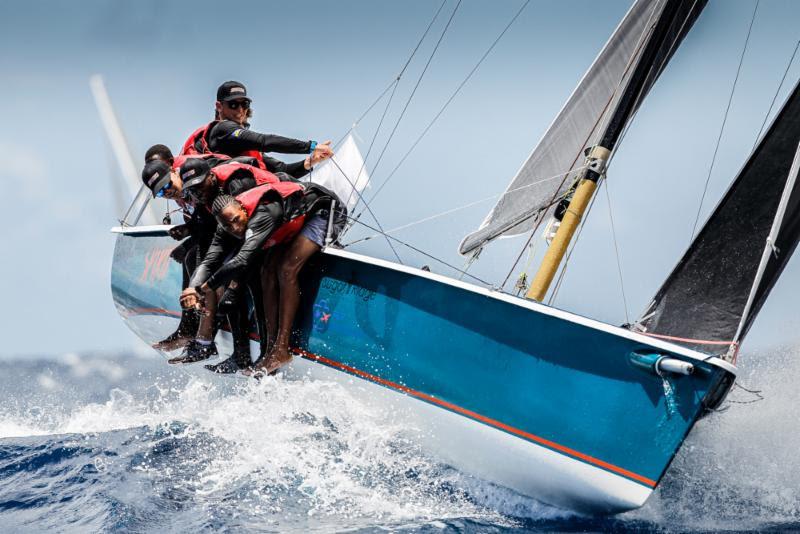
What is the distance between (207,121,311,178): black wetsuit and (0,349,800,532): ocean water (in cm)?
158

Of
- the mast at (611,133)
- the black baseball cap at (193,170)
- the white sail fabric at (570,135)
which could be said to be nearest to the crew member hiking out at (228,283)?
the black baseball cap at (193,170)

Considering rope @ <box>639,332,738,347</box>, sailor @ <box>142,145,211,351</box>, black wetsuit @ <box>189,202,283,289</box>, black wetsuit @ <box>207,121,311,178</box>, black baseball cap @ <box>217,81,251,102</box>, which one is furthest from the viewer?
black baseball cap @ <box>217,81,251,102</box>

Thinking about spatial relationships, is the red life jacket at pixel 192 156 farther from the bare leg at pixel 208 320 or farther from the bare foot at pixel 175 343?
the bare foot at pixel 175 343

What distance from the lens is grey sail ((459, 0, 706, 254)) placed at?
223 inches

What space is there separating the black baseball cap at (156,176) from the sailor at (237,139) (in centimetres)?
49

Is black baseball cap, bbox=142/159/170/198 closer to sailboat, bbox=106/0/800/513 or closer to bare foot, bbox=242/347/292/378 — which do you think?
sailboat, bbox=106/0/800/513

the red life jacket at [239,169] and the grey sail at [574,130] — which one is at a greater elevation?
the grey sail at [574,130]

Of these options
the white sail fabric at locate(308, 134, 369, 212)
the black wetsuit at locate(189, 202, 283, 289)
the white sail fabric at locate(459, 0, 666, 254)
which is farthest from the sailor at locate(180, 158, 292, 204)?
the white sail fabric at locate(459, 0, 666, 254)

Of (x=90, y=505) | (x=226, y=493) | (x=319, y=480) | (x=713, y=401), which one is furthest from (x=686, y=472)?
(x=90, y=505)

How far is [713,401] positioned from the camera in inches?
152

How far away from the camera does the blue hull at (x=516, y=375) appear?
12.7 ft

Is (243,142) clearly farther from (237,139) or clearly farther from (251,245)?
(251,245)

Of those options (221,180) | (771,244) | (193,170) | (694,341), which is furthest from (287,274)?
(771,244)

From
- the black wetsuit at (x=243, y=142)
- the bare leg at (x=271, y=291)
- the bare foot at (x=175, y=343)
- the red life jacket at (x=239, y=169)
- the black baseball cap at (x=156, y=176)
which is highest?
the black wetsuit at (x=243, y=142)
